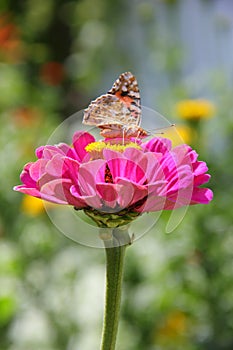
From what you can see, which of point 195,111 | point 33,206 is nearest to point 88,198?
point 33,206

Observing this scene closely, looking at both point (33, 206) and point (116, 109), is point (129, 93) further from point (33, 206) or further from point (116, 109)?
point (33, 206)

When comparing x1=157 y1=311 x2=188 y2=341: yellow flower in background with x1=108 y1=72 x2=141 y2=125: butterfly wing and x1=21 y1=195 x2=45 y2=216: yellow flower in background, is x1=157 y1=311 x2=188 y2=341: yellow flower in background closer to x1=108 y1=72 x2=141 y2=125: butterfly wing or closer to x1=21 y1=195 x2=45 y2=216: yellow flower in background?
x1=21 y1=195 x2=45 y2=216: yellow flower in background

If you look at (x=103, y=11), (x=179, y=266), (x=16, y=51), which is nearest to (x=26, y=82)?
(x=16, y=51)

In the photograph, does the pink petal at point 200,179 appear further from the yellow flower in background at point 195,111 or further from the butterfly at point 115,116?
the yellow flower in background at point 195,111

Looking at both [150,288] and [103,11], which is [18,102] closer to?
[103,11]

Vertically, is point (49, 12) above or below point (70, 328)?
above

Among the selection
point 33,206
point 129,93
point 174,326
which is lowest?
point 174,326
